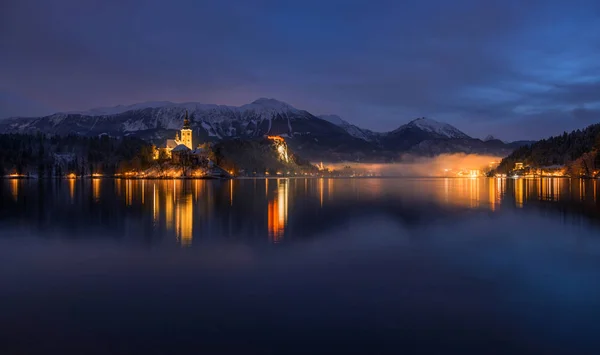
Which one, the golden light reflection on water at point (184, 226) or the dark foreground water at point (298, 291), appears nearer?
the dark foreground water at point (298, 291)

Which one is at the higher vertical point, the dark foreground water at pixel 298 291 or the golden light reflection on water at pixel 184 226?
the golden light reflection on water at pixel 184 226

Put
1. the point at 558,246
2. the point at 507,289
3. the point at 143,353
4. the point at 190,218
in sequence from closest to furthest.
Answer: the point at 143,353 → the point at 507,289 → the point at 558,246 → the point at 190,218

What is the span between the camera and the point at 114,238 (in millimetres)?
24688

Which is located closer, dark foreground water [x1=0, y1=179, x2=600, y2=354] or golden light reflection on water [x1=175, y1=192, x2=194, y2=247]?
dark foreground water [x1=0, y1=179, x2=600, y2=354]

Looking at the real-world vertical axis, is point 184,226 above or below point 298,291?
above

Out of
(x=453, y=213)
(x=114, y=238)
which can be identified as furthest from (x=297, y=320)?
(x=453, y=213)

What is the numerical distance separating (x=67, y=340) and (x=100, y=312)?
1.94m

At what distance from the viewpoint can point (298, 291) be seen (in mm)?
13859

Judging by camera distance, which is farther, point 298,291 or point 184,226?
point 184,226

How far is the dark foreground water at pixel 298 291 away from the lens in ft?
32.4

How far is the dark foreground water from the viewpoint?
32.4ft

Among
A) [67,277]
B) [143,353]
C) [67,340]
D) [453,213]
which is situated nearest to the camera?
[143,353]

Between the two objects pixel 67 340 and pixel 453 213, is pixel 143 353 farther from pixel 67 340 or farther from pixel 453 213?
pixel 453 213

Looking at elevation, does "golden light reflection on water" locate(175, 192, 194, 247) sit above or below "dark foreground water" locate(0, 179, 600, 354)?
above
